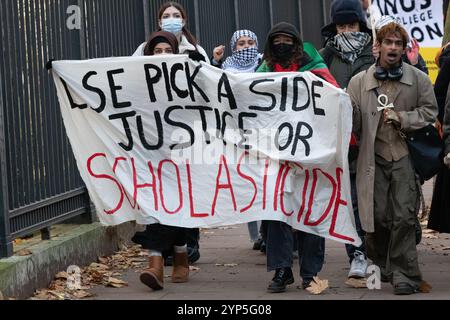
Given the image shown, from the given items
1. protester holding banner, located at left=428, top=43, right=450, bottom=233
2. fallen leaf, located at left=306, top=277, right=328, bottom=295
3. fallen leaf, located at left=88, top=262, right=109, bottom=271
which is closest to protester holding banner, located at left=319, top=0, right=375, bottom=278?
protester holding banner, located at left=428, top=43, right=450, bottom=233

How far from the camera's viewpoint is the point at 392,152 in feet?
28.8

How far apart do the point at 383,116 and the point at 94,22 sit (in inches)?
135

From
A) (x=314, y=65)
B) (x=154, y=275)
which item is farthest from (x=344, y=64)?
(x=154, y=275)

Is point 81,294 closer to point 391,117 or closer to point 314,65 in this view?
point 314,65

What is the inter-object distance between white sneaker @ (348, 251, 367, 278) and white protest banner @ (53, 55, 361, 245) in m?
0.60

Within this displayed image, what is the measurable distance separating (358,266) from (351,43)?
5.91 ft

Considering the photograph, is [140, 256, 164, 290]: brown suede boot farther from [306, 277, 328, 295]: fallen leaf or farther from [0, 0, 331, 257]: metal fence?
[306, 277, 328, 295]: fallen leaf

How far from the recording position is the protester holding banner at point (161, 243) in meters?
9.10

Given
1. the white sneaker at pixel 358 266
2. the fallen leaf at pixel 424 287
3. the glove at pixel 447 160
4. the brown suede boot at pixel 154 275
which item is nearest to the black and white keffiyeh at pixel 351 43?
the glove at pixel 447 160

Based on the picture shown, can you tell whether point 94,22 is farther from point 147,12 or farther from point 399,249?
point 399,249

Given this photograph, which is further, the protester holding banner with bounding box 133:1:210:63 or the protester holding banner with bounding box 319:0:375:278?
the protester holding banner with bounding box 133:1:210:63

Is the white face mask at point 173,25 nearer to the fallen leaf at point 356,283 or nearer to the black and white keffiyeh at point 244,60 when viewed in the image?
the black and white keffiyeh at point 244,60

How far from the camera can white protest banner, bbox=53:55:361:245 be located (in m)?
8.97

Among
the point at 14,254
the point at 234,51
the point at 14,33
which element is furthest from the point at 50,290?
the point at 234,51
